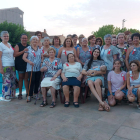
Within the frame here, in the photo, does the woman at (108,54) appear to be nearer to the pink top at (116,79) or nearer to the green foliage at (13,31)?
the pink top at (116,79)

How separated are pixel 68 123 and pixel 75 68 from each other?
65.1 inches

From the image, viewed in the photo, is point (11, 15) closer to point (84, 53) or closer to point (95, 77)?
point (84, 53)

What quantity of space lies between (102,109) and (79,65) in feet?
4.37

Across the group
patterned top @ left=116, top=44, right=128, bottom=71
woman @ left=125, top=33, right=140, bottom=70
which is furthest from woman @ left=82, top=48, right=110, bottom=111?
woman @ left=125, top=33, right=140, bottom=70

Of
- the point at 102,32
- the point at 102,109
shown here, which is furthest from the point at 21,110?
the point at 102,32

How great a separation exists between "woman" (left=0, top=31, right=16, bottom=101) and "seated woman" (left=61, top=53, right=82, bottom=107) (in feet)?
4.96

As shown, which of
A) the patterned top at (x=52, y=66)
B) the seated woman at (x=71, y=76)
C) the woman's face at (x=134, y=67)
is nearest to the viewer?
the woman's face at (x=134, y=67)

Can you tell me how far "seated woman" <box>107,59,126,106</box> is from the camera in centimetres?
387

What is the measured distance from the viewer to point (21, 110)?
12.0 feet

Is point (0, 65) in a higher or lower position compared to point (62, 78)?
higher

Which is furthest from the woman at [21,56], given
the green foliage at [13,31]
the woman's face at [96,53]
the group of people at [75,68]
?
the green foliage at [13,31]

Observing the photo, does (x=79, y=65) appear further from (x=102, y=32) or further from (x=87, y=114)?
(x=102, y=32)

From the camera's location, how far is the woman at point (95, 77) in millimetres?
3660

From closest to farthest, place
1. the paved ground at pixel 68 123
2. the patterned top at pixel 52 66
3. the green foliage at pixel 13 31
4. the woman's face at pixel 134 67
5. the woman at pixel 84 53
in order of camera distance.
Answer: the paved ground at pixel 68 123 < the woman's face at pixel 134 67 < the patterned top at pixel 52 66 < the woman at pixel 84 53 < the green foliage at pixel 13 31
